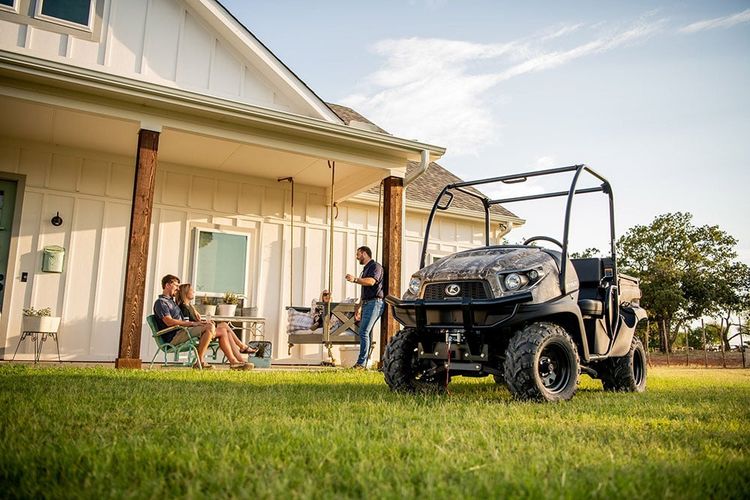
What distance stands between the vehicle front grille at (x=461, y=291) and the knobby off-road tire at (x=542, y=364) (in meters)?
0.46

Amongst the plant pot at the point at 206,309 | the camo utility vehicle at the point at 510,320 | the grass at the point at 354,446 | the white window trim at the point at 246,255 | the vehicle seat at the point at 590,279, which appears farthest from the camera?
the white window trim at the point at 246,255

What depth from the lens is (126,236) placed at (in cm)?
1006

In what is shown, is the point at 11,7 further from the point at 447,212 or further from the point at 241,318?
the point at 447,212

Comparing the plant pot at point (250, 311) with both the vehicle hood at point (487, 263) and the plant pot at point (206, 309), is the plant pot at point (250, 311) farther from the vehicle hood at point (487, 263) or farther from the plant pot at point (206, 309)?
the vehicle hood at point (487, 263)

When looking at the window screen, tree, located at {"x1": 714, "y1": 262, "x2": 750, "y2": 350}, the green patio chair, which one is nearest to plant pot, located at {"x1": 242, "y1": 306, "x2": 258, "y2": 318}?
the green patio chair

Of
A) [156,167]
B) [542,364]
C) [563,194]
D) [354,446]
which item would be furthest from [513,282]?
[156,167]

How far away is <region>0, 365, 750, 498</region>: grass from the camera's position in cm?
211

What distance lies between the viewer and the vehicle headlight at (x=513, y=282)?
191 inches

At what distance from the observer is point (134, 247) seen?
7168 millimetres

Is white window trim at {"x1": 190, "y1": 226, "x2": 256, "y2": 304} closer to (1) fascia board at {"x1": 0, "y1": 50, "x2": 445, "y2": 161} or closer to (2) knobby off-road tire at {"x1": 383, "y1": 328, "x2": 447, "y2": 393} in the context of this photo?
(1) fascia board at {"x1": 0, "y1": 50, "x2": 445, "y2": 161}

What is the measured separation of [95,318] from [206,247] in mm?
2214

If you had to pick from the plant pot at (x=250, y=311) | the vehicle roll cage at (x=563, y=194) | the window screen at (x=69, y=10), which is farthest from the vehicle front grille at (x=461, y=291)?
the window screen at (x=69, y=10)

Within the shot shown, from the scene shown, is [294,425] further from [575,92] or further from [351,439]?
[575,92]

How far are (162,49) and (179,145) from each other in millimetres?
1702
